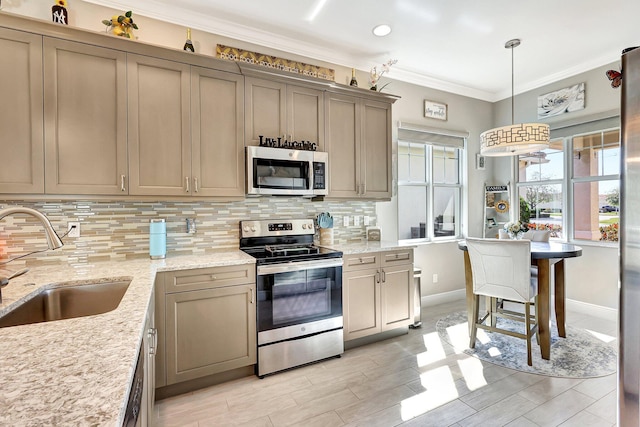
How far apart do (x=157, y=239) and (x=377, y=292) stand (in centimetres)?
197

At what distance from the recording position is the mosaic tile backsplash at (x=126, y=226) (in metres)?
2.18

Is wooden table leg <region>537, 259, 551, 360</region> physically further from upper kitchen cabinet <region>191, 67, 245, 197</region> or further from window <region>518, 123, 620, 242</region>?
upper kitchen cabinet <region>191, 67, 245, 197</region>

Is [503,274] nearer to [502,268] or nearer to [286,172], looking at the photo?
[502,268]

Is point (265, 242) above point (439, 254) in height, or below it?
above

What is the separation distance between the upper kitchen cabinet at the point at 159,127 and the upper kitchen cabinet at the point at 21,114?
0.50 metres

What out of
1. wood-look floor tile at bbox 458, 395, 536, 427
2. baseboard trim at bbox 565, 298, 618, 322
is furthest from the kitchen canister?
baseboard trim at bbox 565, 298, 618, 322

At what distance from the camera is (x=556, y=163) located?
4086 mm

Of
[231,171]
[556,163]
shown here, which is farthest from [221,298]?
[556,163]

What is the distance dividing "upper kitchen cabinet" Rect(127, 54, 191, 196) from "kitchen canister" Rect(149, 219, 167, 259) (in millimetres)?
264

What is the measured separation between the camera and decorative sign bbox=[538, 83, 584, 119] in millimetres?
3746

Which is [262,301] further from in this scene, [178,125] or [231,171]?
[178,125]

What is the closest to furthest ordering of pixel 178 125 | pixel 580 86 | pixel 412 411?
pixel 412 411 < pixel 178 125 < pixel 580 86

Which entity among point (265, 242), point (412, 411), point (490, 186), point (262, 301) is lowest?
point (412, 411)

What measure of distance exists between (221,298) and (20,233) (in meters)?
1.46
